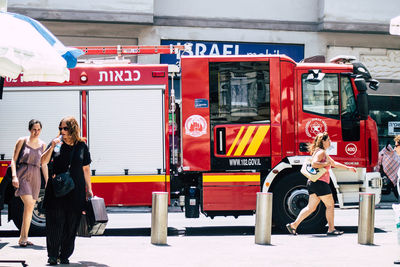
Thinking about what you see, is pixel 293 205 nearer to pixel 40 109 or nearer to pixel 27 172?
pixel 27 172

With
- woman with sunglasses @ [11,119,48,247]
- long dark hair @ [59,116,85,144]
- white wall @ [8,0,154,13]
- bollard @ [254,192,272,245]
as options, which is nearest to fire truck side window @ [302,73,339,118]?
bollard @ [254,192,272,245]

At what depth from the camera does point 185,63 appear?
452 inches

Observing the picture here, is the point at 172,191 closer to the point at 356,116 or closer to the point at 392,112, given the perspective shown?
the point at 356,116

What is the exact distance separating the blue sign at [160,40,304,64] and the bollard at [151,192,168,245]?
32.5ft

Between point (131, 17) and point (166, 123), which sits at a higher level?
point (131, 17)

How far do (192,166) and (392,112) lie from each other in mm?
11139

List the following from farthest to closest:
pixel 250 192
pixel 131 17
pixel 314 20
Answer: pixel 314 20, pixel 131 17, pixel 250 192

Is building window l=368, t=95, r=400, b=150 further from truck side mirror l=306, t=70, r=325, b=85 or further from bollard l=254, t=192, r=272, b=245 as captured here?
bollard l=254, t=192, r=272, b=245

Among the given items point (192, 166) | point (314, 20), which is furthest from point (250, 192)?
point (314, 20)

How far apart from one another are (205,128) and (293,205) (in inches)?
74.6

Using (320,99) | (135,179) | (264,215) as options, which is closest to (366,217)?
(264,215)

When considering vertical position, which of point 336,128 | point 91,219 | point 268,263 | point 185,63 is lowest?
point 268,263

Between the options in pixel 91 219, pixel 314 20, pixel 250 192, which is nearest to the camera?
pixel 91 219

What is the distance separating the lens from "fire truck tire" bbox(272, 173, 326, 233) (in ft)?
37.2
